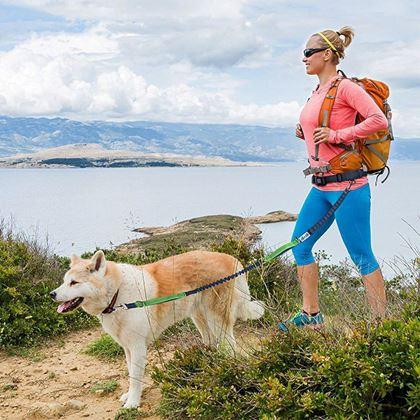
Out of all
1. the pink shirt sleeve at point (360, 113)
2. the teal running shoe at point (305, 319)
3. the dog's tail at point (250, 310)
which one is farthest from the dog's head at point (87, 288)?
the pink shirt sleeve at point (360, 113)

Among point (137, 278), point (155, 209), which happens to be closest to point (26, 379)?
point (137, 278)

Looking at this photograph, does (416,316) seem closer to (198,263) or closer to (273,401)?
(273,401)

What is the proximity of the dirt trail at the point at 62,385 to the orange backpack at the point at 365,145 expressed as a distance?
8.60 ft

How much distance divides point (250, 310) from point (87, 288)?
63.8 inches

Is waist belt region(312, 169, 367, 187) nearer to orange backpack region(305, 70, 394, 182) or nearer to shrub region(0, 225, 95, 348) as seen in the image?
orange backpack region(305, 70, 394, 182)

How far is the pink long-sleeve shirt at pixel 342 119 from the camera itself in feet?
13.6

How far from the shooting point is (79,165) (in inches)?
2972

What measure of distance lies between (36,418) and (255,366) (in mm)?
2263

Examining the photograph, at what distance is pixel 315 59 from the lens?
448 centimetres

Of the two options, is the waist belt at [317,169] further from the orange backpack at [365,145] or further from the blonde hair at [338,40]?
the blonde hair at [338,40]

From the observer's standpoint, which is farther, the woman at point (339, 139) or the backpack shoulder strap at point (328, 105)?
the backpack shoulder strap at point (328, 105)

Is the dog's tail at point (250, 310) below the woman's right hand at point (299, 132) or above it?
below

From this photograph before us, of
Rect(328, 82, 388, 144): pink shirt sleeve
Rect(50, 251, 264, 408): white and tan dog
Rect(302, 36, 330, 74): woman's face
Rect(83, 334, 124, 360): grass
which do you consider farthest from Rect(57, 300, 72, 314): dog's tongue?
Rect(302, 36, 330, 74): woman's face

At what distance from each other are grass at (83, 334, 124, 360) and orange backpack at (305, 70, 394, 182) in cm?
327
